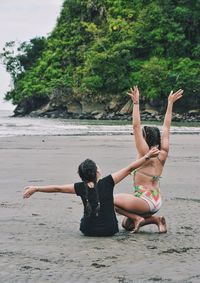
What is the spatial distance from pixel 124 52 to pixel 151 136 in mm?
62638

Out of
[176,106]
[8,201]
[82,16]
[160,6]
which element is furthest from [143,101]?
[8,201]

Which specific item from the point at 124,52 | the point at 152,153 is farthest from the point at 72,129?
the point at 124,52

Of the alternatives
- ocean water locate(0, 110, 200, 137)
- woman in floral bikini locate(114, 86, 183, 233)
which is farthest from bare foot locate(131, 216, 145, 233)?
ocean water locate(0, 110, 200, 137)

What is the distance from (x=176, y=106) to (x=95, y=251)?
194ft

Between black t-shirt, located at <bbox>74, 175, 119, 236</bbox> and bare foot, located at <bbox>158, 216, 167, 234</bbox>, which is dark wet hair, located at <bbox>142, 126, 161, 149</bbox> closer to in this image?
black t-shirt, located at <bbox>74, 175, 119, 236</bbox>

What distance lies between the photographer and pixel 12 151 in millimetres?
17109

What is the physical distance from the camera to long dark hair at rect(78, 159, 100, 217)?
18.4ft

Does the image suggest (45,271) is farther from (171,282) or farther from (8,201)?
(8,201)

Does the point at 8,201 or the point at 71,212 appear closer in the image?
the point at 71,212

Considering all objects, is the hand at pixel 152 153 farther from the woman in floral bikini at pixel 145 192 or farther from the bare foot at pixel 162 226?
the bare foot at pixel 162 226

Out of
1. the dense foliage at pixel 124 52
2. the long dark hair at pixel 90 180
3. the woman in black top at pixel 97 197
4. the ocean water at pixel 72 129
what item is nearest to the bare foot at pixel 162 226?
the woman in black top at pixel 97 197

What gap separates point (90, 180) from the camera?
5.68 metres

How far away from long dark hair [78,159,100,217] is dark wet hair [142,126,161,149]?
699 millimetres

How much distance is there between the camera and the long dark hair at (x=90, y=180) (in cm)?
560
